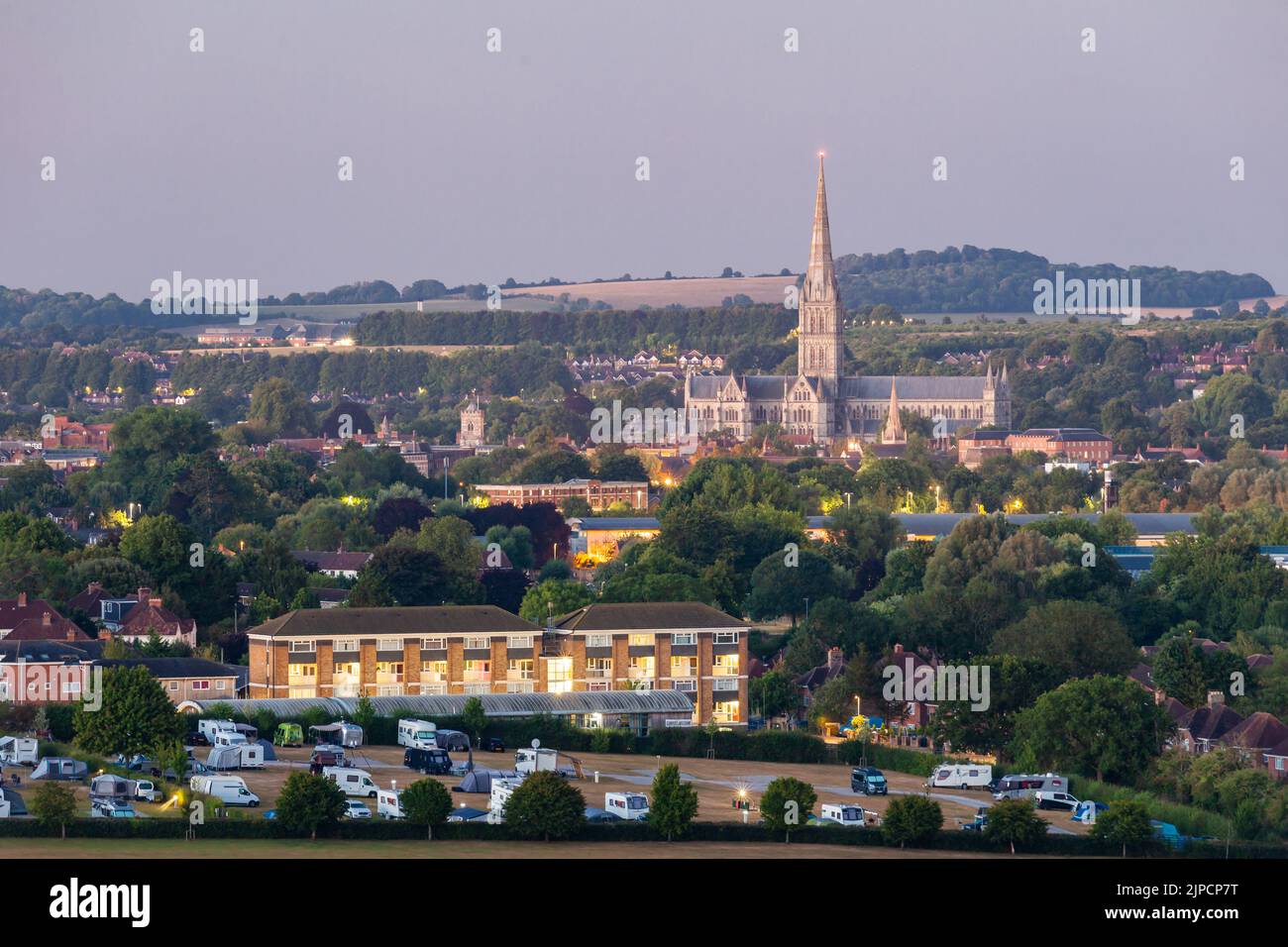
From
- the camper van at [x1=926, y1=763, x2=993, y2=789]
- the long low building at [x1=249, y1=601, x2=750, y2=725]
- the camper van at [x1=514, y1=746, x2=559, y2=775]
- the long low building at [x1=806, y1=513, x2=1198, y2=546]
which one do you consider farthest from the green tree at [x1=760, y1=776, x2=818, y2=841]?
the long low building at [x1=806, y1=513, x2=1198, y2=546]

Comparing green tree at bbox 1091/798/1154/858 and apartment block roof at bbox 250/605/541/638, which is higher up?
apartment block roof at bbox 250/605/541/638

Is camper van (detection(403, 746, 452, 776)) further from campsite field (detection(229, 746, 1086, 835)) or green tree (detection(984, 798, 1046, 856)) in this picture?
green tree (detection(984, 798, 1046, 856))

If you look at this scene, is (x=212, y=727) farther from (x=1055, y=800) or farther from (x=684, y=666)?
(x=1055, y=800)
